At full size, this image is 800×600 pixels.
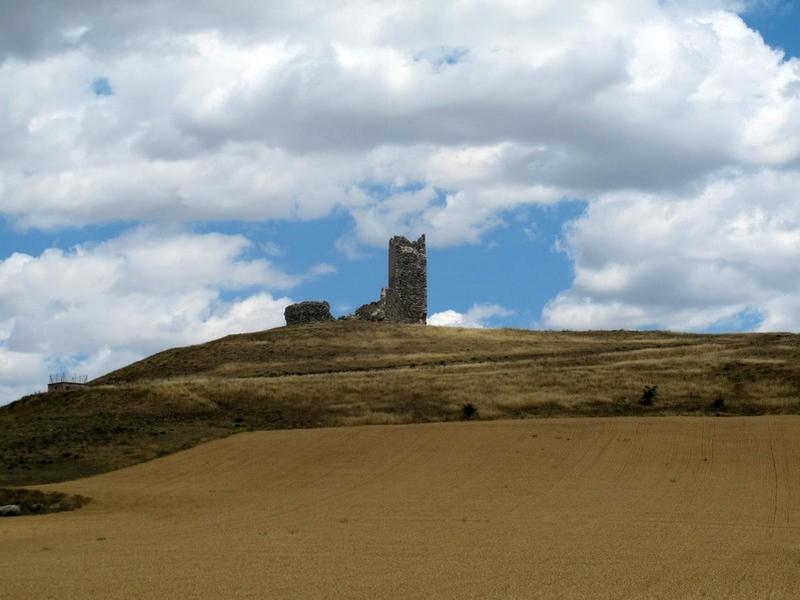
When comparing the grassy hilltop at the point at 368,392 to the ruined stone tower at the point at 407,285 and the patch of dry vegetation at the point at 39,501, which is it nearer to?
the patch of dry vegetation at the point at 39,501

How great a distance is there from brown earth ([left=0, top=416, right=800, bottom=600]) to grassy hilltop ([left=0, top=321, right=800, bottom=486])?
3.43 m

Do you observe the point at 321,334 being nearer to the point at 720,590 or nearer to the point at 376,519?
the point at 376,519

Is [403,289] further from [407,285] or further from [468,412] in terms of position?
[468,412]

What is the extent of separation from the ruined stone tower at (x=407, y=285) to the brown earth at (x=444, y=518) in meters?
47.4

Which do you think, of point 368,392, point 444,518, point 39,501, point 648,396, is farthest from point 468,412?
point 444,518

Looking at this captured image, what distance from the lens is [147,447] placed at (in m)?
39.4

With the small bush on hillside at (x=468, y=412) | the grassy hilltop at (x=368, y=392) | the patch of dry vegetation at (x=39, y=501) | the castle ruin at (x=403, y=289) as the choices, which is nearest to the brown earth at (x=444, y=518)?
the patch of dry vegetation at (x=39, y=501)

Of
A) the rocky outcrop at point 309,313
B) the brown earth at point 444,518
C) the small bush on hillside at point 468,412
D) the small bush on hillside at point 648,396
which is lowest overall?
the brown earth at point 444,518

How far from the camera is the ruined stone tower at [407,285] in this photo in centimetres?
8719

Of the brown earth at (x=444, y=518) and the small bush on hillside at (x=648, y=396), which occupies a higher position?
the small bush on hillside at (x=648, y=396)

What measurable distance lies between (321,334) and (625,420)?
40432 millimetres

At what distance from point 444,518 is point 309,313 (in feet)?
216

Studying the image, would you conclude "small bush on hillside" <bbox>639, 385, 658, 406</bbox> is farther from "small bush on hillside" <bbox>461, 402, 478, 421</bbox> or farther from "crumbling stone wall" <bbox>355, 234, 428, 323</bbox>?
"crumbling stone wall" <bbox>355, 234, 428, 323</bbox>

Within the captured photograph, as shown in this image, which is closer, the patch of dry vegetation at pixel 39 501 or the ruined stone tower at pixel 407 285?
the patch of dry vegetation at pixel 39 501
